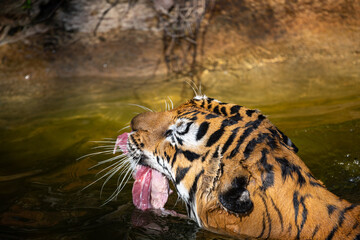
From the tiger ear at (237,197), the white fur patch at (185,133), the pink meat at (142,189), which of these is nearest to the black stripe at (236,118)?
the white fur patch at (185,133)

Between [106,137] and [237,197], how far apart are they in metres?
2.74

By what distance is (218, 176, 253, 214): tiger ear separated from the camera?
102 inches

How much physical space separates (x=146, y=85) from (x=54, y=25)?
1868 mm

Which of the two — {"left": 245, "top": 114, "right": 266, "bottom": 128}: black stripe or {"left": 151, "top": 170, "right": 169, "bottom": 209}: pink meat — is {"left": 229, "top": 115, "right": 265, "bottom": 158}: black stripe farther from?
{"left": 151, "top": 170, "right": 169, "bottom": 209}: pink meat

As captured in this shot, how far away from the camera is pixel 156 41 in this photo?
283 inches

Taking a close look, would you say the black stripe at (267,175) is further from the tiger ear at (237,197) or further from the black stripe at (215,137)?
the black stripe at (215,137)

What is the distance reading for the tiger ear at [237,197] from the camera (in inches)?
102

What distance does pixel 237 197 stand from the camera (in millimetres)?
2600

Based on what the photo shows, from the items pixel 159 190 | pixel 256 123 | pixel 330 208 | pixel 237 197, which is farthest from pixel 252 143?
pixel 159 190

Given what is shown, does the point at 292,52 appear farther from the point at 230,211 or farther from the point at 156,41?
the point at 230,211

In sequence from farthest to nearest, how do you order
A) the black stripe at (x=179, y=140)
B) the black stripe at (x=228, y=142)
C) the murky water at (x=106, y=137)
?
the murky water at (x=106, y=137), the black stripe at (x=179, y=140), the black stripe at (x=228, y=142)

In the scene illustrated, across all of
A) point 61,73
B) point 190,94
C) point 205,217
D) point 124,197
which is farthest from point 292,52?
point 205,217

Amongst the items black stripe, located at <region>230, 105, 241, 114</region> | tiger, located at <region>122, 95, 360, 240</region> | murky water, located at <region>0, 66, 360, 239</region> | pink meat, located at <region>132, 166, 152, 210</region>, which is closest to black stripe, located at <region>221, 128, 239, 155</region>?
tiger, located at <region>122, 95, 360, 240</region>

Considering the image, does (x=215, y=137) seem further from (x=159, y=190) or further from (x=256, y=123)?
(x=159, y=190)
